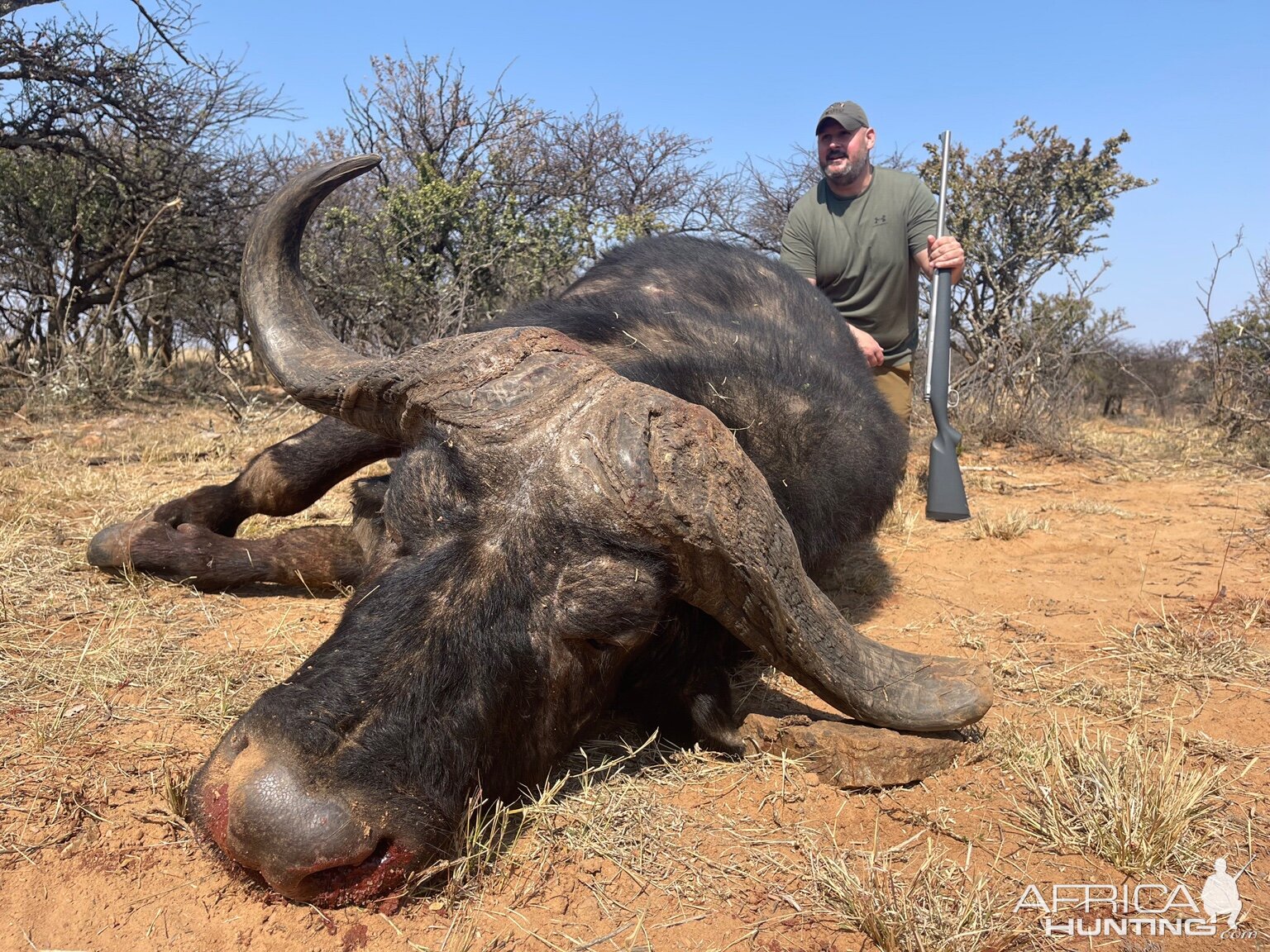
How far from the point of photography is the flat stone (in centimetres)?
244

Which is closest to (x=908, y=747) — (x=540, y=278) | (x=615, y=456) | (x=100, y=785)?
(x=615, y=456)

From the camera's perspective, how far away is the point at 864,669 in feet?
7.87

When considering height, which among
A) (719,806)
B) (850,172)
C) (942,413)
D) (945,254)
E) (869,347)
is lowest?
(719,806)

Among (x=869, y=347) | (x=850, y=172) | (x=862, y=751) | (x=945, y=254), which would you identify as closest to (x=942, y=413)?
(x=869, y=347)

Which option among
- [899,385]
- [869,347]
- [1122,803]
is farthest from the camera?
[899,385]

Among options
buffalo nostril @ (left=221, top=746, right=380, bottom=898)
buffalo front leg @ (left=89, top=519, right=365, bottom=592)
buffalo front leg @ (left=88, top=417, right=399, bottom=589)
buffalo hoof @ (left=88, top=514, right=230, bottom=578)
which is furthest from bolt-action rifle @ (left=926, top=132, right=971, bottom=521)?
buffalo nostril @ (left=221, top=746, right=380, bottom=898)

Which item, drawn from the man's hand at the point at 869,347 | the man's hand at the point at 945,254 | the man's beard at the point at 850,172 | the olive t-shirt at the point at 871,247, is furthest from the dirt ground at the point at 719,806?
the man's beard at the point at 850,172

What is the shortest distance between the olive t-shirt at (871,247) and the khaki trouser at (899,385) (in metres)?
0.10

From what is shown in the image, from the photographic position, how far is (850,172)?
5.48 metres

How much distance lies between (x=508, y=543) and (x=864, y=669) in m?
1.08

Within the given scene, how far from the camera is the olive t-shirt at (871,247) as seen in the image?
5449 mm

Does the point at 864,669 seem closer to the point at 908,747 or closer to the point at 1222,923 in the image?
the point at 908,747
